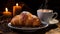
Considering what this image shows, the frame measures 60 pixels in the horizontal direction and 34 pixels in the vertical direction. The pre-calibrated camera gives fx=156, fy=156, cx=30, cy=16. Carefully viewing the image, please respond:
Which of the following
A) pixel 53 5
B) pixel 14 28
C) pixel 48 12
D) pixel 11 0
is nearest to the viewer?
pixel 14 28

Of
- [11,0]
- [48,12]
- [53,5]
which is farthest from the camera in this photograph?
[53,5]

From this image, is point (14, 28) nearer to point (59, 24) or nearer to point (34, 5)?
Result: point (59, 24)

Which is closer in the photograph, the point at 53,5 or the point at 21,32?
the point at 21,32

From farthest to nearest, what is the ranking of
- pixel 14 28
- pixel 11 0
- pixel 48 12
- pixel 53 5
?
pixel 53 5, pixel 11 0, pixel 48 12, pixel 14 28

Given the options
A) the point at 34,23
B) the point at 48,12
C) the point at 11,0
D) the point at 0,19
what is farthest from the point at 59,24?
the point at 11,0

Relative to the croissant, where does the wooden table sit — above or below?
below

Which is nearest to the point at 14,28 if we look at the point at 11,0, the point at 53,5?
the point at 11,0

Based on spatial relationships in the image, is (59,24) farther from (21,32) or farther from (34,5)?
(34,5)

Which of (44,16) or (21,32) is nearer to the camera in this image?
(21,32)

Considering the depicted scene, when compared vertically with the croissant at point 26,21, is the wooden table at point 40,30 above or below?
below
